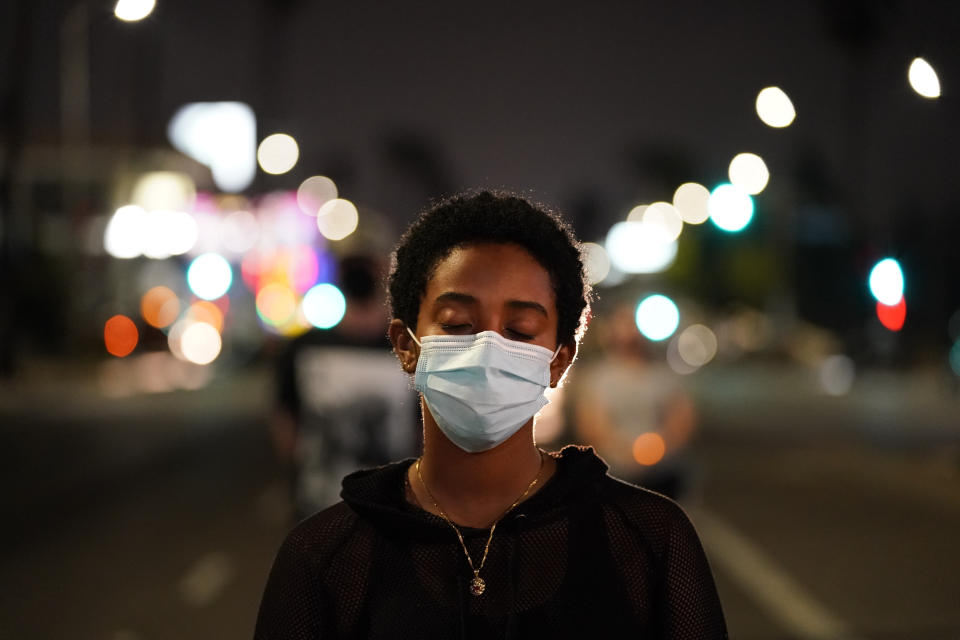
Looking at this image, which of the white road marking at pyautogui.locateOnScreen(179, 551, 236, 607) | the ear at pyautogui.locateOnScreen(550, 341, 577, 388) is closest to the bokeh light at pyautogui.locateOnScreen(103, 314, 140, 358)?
the white road marking at pyautogui.locateOnScreen(179, 551, 236, 607)

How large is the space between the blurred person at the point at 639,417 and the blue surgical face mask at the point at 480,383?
616 cm

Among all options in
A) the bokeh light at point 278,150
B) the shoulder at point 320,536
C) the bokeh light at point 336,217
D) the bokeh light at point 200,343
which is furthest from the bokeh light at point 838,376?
the bokeh light at point 336,217

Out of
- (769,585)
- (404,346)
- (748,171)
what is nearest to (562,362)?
(404,346)

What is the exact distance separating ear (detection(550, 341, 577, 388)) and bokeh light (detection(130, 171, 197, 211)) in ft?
231

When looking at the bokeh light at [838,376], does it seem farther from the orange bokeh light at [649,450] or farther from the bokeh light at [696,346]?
the orange bokeh light at [649,450]

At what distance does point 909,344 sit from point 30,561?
47.5m

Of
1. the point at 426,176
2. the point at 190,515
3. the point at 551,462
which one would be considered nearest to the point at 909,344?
the point at 190,515

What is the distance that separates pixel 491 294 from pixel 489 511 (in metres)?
0.43

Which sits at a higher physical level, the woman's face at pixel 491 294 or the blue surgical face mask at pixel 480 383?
Result: the woman's face at pixel 491 294

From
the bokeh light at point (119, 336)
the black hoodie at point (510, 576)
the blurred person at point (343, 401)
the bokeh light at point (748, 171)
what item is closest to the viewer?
the black hoodie at point (510, 576)

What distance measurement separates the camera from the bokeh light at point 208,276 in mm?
76188

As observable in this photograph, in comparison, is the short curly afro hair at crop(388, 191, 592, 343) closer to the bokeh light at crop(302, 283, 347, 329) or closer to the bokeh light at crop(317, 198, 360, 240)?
the bokeh light at crop(302, 283, 347, 329)

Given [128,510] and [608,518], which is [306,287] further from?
[608,518]

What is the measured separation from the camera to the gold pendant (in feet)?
7.93
